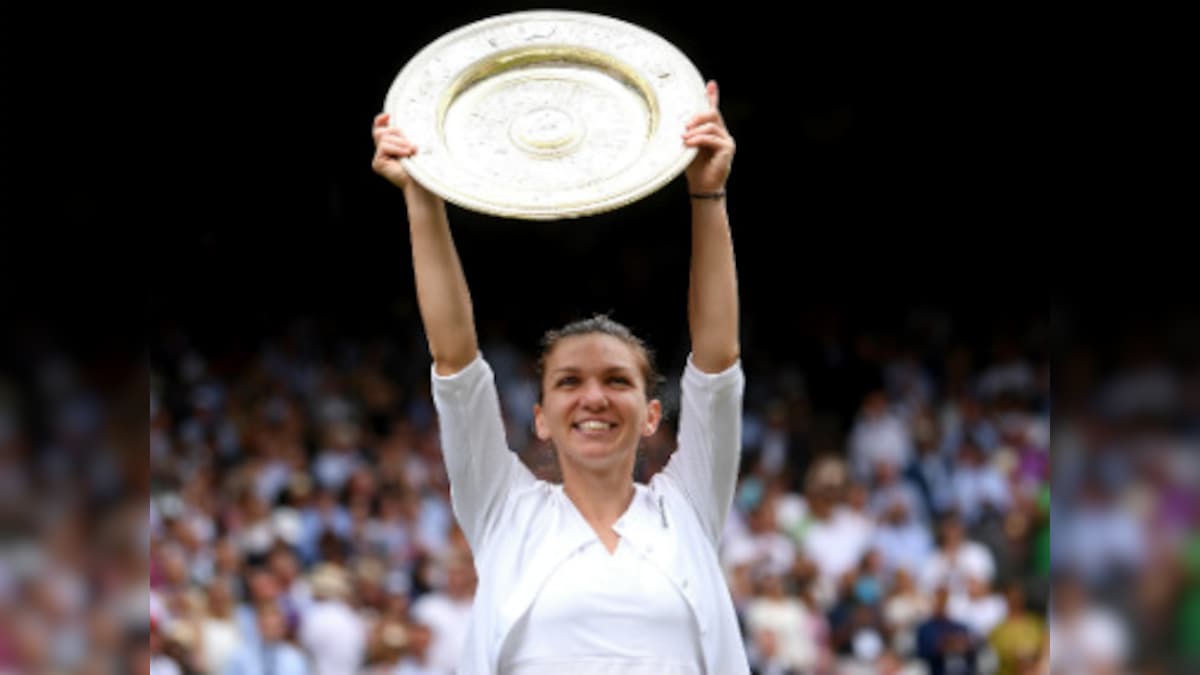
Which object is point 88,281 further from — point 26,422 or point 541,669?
point 541,669

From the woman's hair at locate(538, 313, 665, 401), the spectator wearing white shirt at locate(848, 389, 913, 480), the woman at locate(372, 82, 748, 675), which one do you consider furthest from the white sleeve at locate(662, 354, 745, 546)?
the spectator wearing white shirt at locate(848, 389, 913, 480)

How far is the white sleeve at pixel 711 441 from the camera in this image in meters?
3.37

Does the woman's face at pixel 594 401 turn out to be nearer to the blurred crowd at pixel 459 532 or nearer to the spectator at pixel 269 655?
the blurred crowd at pixel 459 532

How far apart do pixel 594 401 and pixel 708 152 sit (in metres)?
0.55

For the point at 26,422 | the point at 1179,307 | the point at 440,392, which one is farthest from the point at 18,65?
the point at 1179,307

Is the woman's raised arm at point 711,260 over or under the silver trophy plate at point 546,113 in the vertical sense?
under

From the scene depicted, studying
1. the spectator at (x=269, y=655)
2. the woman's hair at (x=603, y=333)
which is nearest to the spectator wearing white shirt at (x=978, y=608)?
the spectator at (x=269, y=655)

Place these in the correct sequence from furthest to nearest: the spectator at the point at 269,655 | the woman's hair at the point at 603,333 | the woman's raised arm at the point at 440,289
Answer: the spectator at the point at 269,655
the woman's hair at the point at 603,333
the woman's raised arm at the point at 440,289

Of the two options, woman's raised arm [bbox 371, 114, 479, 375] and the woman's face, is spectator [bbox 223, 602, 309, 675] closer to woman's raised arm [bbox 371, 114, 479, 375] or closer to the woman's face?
the woman's face

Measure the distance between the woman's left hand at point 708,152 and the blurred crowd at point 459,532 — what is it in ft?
13.9

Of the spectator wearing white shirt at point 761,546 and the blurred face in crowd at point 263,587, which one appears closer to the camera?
the blurred face in crowd at point 263,587

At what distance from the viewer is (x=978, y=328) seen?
13438 mm

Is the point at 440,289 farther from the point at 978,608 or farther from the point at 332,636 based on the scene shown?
the point at 978,608

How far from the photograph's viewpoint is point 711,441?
3.39m
